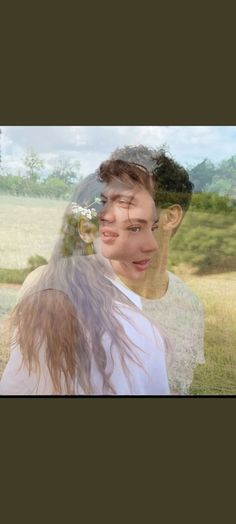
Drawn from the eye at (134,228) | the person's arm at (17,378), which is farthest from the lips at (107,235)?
the person's arm at (17,378)

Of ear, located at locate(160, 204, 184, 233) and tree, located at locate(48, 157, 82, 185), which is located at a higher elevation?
tree, located at locate(48, 157, 82, 185)

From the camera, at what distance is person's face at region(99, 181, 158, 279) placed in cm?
725

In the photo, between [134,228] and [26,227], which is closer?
[134,228]

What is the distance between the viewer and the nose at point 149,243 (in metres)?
7.31

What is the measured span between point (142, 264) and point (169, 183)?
0.58 metres

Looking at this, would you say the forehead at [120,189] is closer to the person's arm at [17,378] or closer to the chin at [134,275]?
the chin at [134,275]

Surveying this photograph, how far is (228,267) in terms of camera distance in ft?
24.3

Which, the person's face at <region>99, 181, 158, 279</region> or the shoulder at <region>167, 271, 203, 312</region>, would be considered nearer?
the person's face at <region>99, 181, 158, 279</region>

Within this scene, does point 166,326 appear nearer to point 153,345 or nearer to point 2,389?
point 153,345

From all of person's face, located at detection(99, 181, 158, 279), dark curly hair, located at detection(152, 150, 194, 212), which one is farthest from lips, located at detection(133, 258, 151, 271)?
dark curly hair, located at detection(152, 150, 194, 212)

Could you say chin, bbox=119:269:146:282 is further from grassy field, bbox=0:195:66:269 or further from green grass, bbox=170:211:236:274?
grassy field, bbox=0:195:66:269

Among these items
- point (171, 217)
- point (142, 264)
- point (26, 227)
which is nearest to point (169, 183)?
point (171, 217)

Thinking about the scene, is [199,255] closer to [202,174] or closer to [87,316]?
[202,174]

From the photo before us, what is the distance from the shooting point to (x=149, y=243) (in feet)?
24.0
